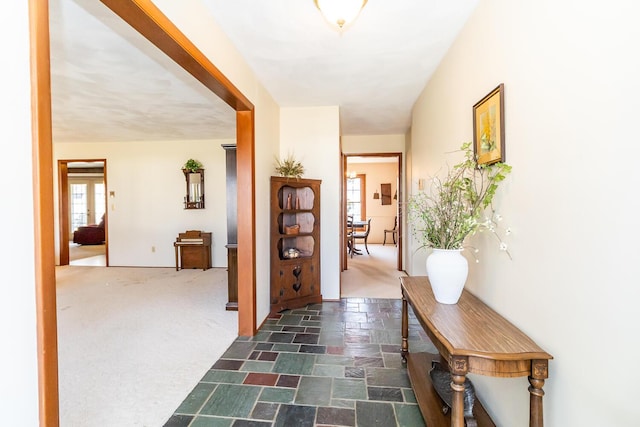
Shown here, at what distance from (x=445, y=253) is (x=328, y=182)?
8.15 feet

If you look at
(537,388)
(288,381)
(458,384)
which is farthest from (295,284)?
(537,388)

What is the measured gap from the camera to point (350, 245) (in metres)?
7.20

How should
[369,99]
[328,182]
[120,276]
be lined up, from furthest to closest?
1. [120,276]
2. [328,182]
3. [369,99]

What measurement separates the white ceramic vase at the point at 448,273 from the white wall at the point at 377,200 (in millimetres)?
8169

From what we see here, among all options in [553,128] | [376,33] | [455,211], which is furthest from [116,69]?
[553,128]

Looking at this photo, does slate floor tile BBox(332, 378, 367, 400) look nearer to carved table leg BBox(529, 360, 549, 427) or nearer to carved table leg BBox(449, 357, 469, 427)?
carved table leg BBox(449, 357, 469, 427)

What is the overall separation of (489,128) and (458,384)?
1299 millimetres

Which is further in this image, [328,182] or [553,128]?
[328,182]

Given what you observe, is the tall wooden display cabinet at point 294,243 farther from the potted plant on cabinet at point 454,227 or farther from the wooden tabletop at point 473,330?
the potted plant on cabinet at point 454,227

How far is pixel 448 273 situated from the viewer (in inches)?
61.1

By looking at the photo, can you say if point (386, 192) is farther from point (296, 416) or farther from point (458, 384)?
point (458, 384)

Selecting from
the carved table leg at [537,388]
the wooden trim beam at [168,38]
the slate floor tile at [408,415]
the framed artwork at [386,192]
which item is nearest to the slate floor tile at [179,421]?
the slate floor tile at [408,415]

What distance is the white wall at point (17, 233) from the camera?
80cm

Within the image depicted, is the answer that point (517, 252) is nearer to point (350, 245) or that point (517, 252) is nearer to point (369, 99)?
point (369, 99)
